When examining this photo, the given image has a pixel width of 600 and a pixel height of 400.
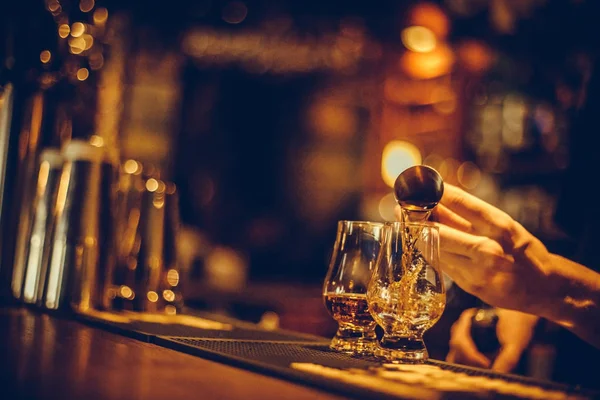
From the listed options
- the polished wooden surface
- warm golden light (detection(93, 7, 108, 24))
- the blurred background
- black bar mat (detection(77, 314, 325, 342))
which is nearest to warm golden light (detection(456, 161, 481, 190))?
the blurred background

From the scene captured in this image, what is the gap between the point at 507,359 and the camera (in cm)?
182

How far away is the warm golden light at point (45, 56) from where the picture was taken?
1.95m

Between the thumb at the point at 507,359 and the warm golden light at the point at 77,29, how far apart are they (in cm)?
146

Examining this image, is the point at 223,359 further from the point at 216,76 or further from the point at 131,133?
the point at 216,76

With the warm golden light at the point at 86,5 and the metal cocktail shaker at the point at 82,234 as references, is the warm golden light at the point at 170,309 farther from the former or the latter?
the warm golden light at the point at 86,5

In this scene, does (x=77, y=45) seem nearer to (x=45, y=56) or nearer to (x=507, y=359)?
(x=45, y=56)

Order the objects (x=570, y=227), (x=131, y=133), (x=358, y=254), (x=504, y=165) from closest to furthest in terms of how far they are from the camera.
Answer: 1. (x=358, y=254)
2. (x=570, y=227)
3. (x=504, y=165)
4. (x=131, y=133)

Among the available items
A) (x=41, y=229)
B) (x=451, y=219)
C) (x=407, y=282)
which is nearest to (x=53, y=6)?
(x=41, y=229)

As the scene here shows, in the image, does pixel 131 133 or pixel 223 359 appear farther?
pixel 131 133

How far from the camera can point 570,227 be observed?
224 cm

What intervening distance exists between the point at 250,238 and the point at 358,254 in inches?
220

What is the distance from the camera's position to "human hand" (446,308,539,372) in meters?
1.68

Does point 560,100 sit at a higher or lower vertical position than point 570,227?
higher

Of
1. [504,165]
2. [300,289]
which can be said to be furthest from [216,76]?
[504,165]
